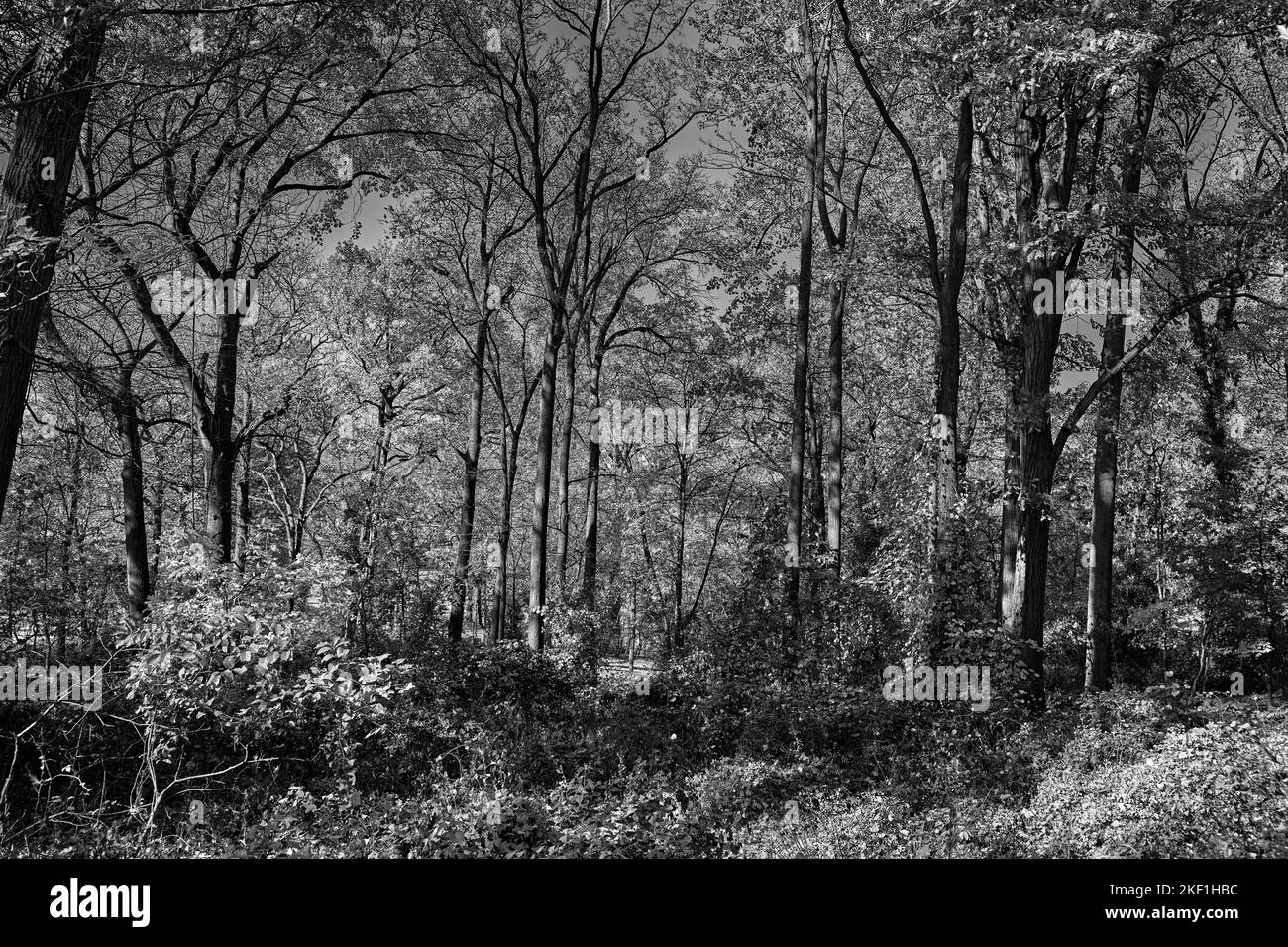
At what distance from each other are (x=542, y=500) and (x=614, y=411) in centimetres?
1091

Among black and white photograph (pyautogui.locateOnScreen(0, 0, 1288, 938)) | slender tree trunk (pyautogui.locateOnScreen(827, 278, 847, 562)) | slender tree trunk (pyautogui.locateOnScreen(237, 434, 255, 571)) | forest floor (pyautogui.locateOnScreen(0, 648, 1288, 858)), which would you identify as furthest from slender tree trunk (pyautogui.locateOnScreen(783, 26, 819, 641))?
slender tree trunk (pyautogui.locateOnScreen(237, 434, 255, 571))

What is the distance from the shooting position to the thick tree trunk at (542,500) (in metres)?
13.9

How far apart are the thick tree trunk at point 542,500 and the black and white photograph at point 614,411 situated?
0.10m

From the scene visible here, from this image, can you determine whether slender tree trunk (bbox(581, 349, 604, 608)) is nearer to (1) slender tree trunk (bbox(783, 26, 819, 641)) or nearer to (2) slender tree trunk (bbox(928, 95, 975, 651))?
(1) slender tree trunk (bbox(783, 26, 819, 641))

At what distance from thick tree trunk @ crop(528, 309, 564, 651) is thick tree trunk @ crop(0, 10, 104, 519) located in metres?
8.50

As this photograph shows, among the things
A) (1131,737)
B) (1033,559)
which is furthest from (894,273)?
(1131,737)

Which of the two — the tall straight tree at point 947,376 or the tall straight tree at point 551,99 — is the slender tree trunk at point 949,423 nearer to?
the tall straight tree at point 947,376

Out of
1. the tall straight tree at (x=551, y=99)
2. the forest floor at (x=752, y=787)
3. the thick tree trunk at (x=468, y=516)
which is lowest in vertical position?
the forest floor at (x=752, y=787)

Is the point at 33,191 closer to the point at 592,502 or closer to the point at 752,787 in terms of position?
the point at 752,787

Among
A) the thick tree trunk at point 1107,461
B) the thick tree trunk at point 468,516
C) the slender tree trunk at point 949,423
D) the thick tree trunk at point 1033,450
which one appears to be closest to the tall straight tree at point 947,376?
the slender tree trunk at point 949,423

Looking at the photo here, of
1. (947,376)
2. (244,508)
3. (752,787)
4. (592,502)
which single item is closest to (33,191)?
(752,787)

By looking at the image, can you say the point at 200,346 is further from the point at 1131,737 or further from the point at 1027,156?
the point at 1131,737

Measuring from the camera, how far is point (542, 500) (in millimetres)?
14602
